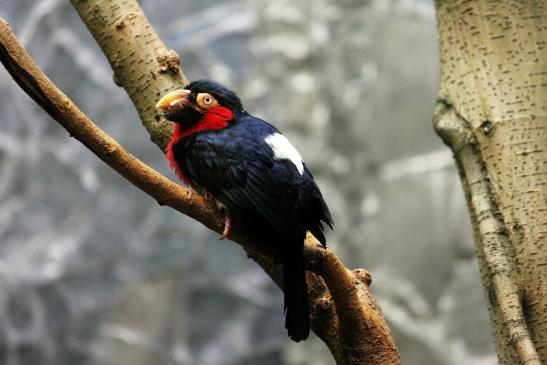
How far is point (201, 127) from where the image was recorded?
5.74 feet

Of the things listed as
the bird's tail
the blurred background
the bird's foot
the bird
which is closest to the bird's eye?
the bird

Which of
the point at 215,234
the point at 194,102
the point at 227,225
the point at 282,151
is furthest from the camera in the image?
the point at 215,234

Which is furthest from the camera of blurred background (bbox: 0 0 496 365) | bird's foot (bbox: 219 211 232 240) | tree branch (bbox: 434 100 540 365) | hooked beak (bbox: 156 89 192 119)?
blurred background (bbox: 0 0 496 365)

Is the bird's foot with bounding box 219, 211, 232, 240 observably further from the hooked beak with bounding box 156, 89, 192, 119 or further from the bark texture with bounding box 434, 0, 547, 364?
the bark texture with bounding box 434, 0, 547, 364

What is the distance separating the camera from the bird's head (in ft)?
5.63

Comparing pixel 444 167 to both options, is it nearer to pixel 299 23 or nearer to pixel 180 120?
pixel 299 23

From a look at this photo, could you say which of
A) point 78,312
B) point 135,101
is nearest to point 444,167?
point 78,312

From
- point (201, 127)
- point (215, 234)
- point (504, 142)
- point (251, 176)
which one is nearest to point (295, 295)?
point (251, 176)

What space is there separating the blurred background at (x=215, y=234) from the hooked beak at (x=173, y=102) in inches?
94.5

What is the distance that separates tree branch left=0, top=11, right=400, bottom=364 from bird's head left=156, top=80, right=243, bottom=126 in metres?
0.10

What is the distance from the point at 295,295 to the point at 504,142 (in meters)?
0.63

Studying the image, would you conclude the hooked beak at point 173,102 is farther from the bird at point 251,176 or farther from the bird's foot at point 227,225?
the bird's foot at point 227,225

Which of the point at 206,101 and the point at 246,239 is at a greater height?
the point at 206,101

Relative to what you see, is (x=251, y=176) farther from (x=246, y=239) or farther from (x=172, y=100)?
(x=172, y=100)
